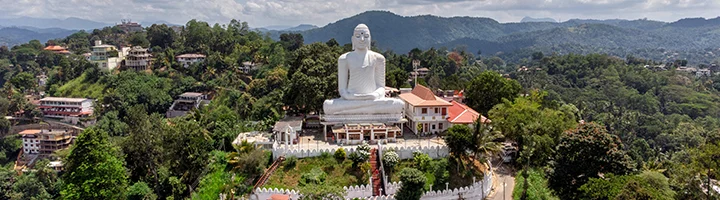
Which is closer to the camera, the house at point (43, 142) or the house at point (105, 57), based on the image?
the house at point (43, 142)

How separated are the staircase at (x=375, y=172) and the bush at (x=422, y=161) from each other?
1.63 metres

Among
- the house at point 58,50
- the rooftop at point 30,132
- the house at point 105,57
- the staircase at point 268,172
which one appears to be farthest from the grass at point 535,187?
the house at point 58,50

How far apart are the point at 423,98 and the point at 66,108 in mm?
40542

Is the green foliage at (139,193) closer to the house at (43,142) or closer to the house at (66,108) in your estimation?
the house at (43,142)

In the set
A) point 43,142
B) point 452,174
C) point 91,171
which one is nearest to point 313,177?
point 452,174

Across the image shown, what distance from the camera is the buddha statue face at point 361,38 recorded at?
24797mm

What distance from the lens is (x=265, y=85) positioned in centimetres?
4141

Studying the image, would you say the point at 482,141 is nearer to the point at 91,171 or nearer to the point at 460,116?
the point at 460,116

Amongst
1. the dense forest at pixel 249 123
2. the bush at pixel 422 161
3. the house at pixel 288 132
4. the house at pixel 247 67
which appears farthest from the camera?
the house at pixel 247 67

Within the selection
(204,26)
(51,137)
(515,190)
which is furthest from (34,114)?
(515,190)

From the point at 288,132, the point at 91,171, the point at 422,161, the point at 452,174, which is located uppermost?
the point at 288,132

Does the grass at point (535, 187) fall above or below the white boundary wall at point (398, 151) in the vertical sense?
below

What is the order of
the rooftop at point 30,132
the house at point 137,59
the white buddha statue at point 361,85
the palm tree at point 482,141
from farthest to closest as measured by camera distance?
the house at point 137,59 → the rooftop at point 30,132 → the white buddha statue at point 361,85 → the palm tree at point 482,141

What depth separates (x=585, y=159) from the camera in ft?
59.0
